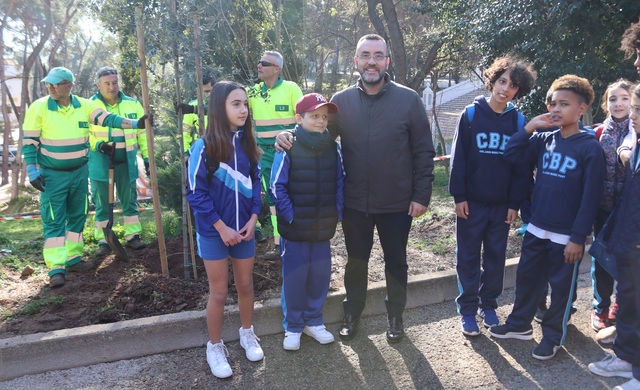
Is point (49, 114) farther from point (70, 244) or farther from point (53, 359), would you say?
point (53, 359)

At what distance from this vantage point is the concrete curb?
3.73 meters

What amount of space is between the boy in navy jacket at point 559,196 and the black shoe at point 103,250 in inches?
168

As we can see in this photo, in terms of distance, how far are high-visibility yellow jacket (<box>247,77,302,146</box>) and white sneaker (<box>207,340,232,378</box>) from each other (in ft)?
8.40

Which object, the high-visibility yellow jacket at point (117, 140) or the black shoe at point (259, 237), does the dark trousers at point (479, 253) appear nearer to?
the black shoe at point (259, 237)

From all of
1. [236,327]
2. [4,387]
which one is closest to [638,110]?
[236,327]

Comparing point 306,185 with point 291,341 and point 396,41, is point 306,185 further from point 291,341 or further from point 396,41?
point 396,41

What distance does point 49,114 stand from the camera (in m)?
5.16

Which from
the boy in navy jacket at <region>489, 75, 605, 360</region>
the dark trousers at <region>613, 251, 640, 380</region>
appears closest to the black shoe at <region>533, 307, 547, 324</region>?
the boy in navy jacket at <region>489, 75, 605, 360</region>

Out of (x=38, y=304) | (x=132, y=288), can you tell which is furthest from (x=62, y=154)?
(x=132, y=288)

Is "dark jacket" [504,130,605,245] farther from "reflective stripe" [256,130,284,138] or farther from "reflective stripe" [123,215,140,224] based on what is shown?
"reflective stripe" [123,215,140,224]

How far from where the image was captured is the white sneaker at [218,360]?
3.59 metres

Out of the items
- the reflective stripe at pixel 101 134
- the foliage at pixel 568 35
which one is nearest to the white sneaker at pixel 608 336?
the foliage at pixel 568 35

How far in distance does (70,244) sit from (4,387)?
210cm

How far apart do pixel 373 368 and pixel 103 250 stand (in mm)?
3519
